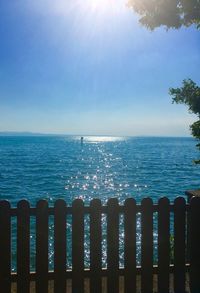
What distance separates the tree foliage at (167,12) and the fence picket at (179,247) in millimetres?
4674

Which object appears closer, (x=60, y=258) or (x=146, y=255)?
(x=60, y=258)

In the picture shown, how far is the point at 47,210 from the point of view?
22.4 ft

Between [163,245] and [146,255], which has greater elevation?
[163,245]

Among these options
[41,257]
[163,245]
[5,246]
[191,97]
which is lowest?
[41,257]

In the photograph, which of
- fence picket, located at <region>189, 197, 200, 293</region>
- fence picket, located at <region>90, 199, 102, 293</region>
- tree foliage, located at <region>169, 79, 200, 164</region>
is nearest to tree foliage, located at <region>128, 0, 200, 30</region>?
tree foliage, located at <region>169, 79, 200, 164</region>

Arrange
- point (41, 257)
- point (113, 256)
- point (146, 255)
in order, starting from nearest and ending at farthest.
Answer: point (41, 257)
point (113, 256)
point (146, 255)

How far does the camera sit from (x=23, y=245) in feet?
22.5

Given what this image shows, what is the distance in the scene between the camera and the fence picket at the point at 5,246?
6.72 metres

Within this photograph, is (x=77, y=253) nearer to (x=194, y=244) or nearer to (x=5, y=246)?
(x=5, y=246)

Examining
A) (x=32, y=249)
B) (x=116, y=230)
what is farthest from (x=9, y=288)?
(x=32, y=249)

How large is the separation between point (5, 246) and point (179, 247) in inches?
124

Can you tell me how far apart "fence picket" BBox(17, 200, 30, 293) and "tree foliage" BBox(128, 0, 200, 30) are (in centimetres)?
559

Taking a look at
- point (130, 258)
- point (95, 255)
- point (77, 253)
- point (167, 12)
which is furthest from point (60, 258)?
point (167, 12)

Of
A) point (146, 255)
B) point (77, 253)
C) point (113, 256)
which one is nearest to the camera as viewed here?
point (77, 253)
